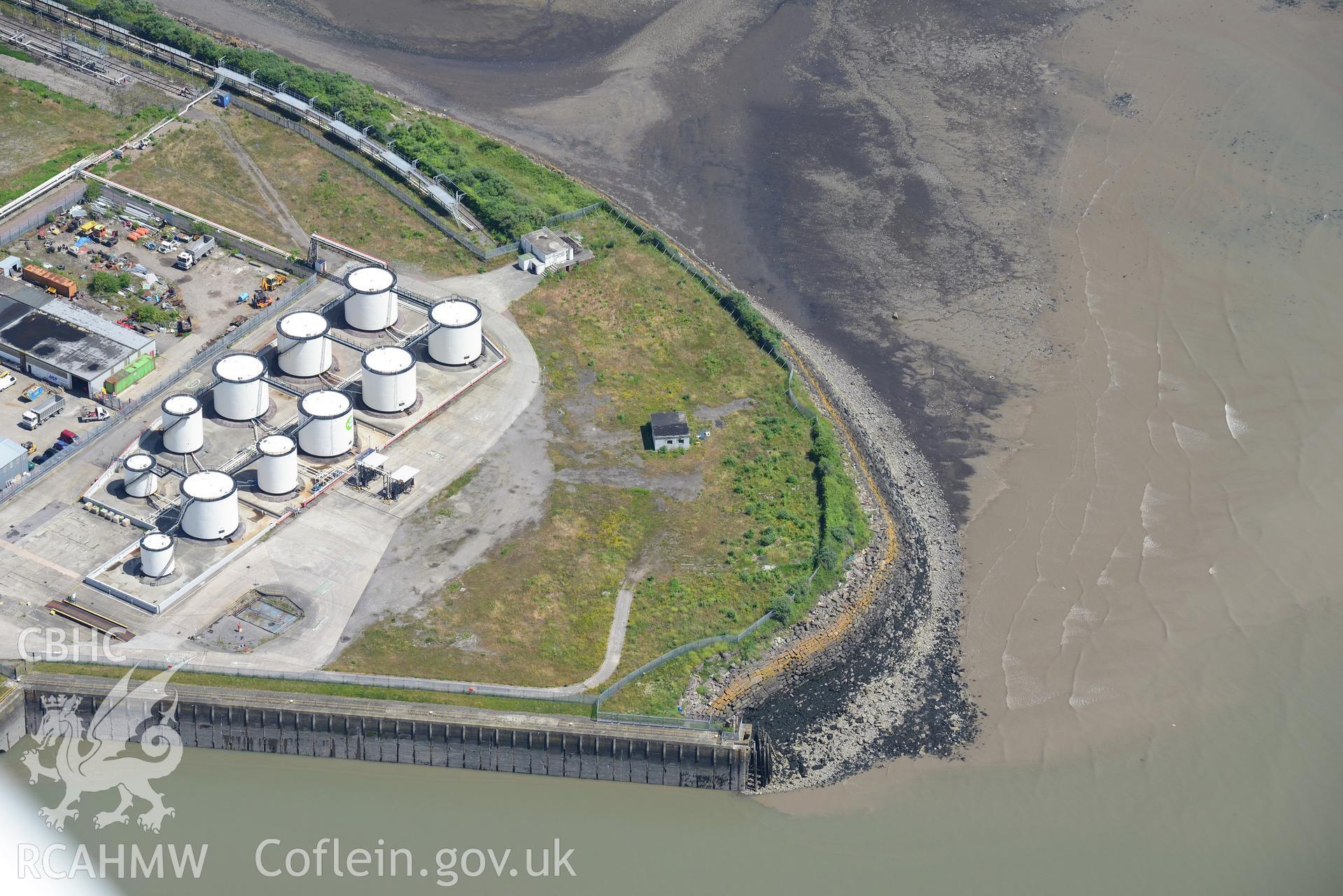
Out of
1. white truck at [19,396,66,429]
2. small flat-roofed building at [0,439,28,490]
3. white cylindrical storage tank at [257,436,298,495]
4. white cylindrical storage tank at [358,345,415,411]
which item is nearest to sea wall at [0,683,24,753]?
small flat-roofed building at [0,439,28,490]

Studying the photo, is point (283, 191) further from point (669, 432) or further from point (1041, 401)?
point (1041, 401)

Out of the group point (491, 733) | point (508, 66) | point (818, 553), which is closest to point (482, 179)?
point (508, 66)

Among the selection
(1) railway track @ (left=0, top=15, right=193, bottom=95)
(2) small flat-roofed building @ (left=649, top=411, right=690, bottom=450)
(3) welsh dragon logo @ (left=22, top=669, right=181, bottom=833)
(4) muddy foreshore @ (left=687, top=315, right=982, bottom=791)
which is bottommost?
(4) muddy foreshore @ (left=687, top=315, right=982, bottom=791)

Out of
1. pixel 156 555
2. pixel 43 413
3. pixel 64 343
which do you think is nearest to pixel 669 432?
pixel 156 555

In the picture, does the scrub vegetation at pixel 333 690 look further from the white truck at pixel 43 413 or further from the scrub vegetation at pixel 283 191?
the scrub vegetation at pixel 283 191

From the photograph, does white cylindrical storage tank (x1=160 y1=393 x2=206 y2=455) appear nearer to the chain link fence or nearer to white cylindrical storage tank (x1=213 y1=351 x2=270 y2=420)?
white cylindrical storage tank (x1=213 y1=351 x2=270 y2=420)

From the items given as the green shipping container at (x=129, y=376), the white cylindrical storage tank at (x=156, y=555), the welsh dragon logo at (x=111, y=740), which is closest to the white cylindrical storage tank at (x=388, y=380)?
the green shipping container at (x=129, y=376)
